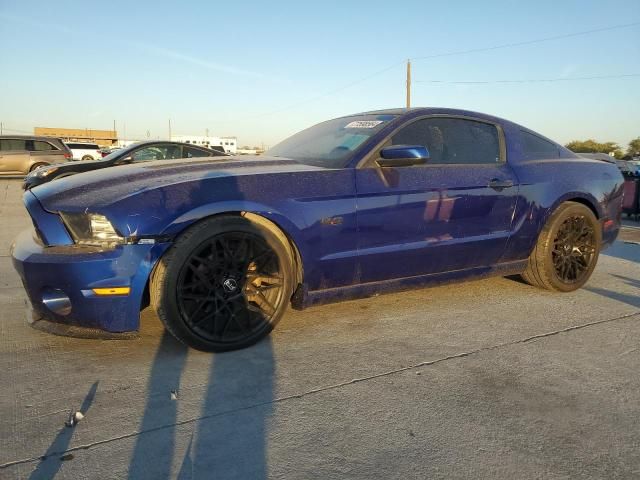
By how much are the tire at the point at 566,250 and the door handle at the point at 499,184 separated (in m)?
0.57

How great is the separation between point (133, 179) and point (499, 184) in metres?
2.54

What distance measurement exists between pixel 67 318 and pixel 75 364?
26 centimetres

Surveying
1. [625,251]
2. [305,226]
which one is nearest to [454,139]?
[305,226]

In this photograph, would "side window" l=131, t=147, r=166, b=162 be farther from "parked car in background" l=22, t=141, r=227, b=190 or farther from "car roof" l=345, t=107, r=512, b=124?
"car roof" l=345, t=107, r=512, b=124

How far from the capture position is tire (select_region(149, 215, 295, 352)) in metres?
2.57

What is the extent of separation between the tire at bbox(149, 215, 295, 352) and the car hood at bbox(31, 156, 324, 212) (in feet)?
1.08

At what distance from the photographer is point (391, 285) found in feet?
10.6

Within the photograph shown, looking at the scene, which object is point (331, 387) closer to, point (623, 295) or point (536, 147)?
point (536, 147)

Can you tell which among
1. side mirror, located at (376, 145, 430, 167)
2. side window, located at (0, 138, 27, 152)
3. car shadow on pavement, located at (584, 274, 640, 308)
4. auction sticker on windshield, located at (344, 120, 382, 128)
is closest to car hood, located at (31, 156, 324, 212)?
side mirror, located at (376, 145, 430, 167)

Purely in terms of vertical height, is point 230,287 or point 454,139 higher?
point 454,139

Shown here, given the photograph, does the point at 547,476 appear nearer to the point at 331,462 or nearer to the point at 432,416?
the point at 432,416

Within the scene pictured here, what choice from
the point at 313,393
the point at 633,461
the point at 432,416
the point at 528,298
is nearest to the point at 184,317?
the point at 313,393

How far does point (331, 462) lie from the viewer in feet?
5.89

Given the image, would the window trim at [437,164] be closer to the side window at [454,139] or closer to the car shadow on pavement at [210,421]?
the side window at [454,139]
